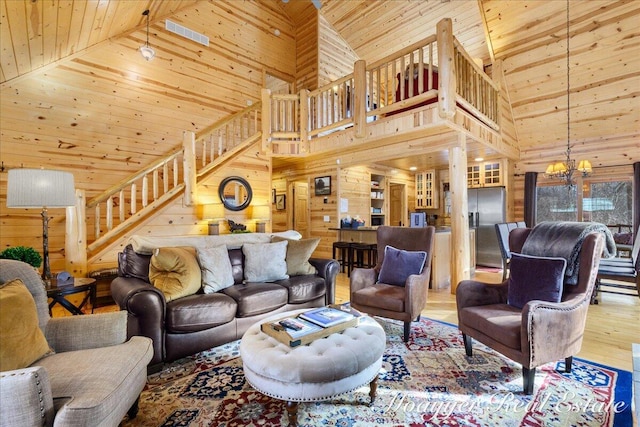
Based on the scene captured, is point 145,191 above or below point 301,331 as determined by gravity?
above

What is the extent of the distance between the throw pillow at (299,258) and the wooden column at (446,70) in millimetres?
2466

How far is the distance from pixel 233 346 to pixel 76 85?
494 cm

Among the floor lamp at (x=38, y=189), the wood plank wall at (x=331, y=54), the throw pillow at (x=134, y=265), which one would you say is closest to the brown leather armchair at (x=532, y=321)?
the throw pillow at (x=134, y=265)

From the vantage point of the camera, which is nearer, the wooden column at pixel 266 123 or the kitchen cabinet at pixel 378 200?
the wooden column at pixel 266 123

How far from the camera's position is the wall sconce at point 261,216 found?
559 centimetres

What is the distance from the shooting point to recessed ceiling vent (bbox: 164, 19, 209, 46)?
576 cm

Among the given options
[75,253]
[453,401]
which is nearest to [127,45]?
[75,253]

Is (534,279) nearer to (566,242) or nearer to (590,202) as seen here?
(566,242)

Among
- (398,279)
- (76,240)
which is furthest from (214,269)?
(76,240)

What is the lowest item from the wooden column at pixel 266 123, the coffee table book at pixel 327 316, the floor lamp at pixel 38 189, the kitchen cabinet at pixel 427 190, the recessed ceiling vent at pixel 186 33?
the coffee table book at pixel 327 316

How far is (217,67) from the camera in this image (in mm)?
6496

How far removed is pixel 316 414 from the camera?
1.76 m

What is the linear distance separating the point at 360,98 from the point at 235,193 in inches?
112

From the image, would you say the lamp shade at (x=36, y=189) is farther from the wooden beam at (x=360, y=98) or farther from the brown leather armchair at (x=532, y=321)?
the wooden beam at (x=360, y=98)
